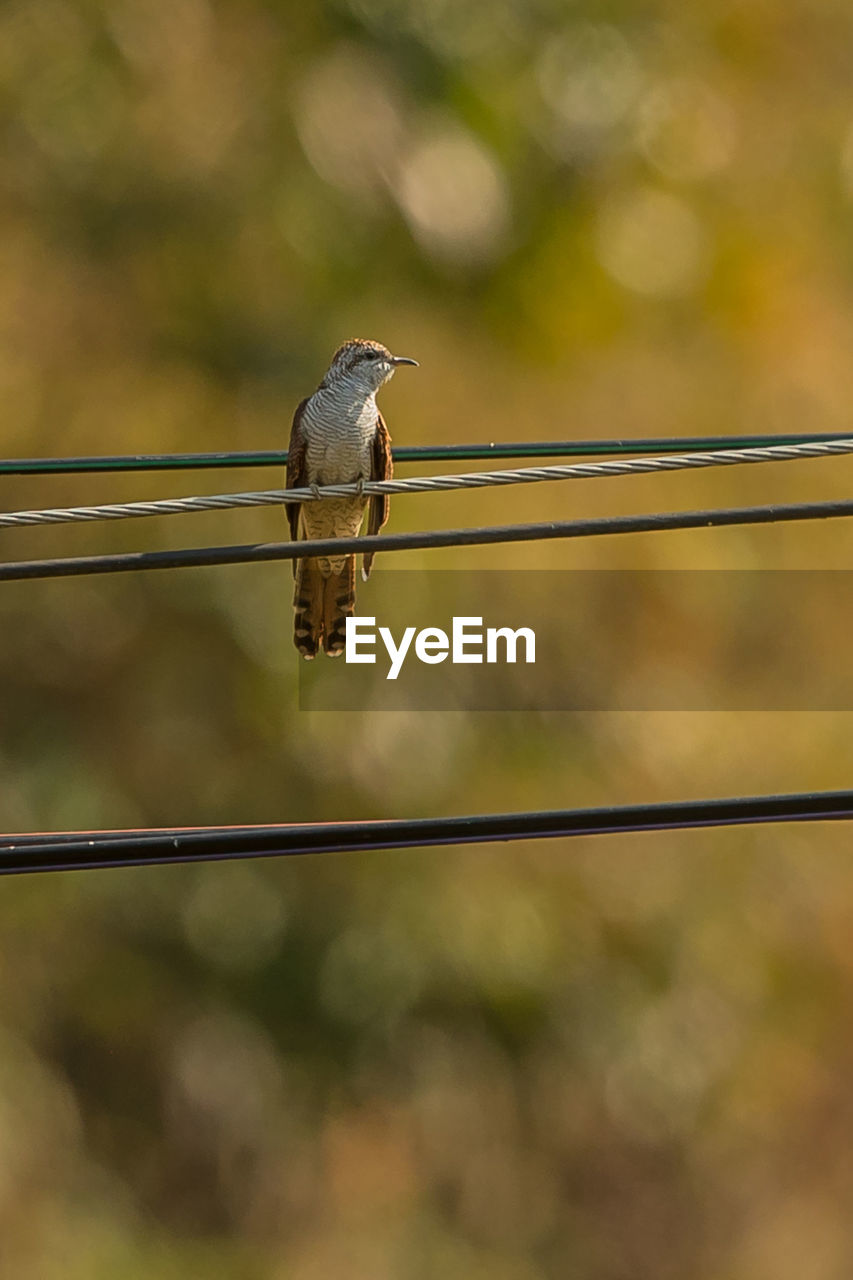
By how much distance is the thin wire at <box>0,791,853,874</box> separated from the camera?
5070mm

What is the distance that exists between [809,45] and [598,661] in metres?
10.1

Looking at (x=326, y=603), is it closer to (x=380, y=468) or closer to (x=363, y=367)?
(x=380, y=468)

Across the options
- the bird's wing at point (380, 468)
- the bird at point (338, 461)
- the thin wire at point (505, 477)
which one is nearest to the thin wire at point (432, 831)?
the thin wire at point (505, 477)

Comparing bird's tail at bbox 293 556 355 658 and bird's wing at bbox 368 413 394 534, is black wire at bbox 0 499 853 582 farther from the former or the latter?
bird's wing at bbox 368 413 394 534

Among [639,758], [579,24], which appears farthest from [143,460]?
[579,24]

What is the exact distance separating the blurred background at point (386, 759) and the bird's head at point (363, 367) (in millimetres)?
7466

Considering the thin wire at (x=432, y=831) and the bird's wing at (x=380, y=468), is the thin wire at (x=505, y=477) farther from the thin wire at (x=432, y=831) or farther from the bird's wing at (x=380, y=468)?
the bird's wing at (x=380, y=468)

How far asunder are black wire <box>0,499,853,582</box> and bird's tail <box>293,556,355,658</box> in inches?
112

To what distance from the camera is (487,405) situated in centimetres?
1941

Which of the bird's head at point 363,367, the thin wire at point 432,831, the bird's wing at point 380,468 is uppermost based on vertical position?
the bird's head at point 363,367

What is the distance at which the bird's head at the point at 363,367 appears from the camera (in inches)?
343

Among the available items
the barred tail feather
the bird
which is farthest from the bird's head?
the barred tail feather

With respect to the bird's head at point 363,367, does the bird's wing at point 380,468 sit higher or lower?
lower

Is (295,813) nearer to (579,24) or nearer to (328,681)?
(328,681)
